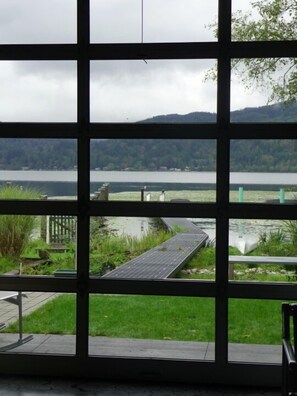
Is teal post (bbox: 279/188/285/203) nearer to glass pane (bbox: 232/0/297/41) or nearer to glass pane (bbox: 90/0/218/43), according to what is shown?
glass pane (bbox: 232/0/297/41)

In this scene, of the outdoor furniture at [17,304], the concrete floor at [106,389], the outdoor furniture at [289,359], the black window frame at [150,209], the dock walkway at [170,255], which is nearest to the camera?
the outdoor furniture at [289,359]

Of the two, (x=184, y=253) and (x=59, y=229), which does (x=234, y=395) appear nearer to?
(x=184, y=253)

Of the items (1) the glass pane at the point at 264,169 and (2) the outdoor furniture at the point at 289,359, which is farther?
(1) the glass pane at the point at 264,169

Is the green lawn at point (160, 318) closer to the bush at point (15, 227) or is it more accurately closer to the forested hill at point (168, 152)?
the bush at point (15, 227)

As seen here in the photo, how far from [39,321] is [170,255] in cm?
104

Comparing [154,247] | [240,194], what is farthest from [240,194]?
[154,247]

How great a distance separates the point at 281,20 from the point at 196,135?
96 centimetres

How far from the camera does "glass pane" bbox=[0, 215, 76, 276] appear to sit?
13.7 feet

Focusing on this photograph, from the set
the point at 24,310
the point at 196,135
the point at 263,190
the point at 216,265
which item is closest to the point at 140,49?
the point at 196,135

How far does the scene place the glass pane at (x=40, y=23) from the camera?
4129 millimetres

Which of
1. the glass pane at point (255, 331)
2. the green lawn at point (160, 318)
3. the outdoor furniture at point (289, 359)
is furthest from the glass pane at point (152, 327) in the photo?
the outdoor furniture at point (289, 359)

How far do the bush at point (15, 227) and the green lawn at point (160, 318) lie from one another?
0.47m

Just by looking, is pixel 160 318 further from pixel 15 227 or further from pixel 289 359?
pixel 289 359

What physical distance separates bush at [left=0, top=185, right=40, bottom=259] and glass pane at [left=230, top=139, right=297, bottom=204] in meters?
1.43
